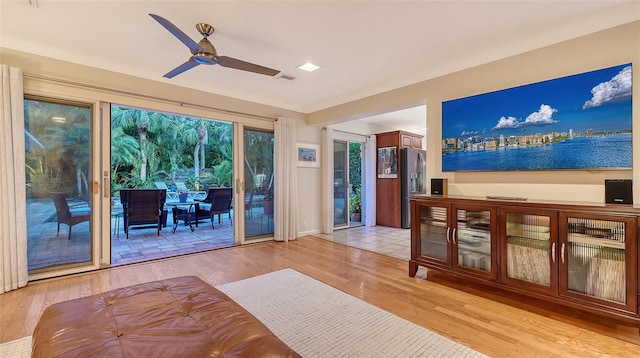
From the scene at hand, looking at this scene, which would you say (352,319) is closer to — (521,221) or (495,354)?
(495,354)

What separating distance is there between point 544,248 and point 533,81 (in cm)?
162

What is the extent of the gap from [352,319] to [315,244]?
8.54ft

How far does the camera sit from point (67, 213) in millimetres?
3334

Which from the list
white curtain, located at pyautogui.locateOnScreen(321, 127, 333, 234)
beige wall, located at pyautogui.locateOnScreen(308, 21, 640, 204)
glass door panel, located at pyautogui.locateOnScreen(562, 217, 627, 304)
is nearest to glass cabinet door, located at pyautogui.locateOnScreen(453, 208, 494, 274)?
beige wall, located at pyautogui.locateOnScreen(308, 21, 640, 204)

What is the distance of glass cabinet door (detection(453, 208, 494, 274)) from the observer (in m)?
2.69

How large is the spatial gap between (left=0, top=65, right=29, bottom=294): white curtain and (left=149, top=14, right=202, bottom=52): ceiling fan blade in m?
2.02

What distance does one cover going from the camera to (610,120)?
7.59 ft

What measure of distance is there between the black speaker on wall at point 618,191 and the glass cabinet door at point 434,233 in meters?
1.23

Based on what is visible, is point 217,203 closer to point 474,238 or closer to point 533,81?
point 474,238

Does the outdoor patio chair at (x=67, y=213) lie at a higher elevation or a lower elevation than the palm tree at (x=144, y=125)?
lower

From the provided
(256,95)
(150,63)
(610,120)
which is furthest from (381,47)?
(150,63)

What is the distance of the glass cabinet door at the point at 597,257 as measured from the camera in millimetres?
Result: 2021

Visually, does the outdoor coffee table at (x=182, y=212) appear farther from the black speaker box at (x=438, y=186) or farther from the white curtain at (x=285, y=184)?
the black speaker box at (x=438, y=186)

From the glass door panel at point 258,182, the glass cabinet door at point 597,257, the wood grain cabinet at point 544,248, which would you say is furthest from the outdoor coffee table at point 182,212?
the glass cabinet door at point 597,257
